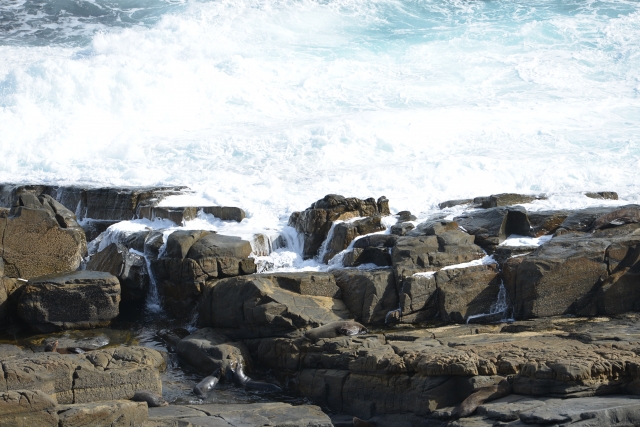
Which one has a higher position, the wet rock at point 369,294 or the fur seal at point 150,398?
the fur seal at point 150,398

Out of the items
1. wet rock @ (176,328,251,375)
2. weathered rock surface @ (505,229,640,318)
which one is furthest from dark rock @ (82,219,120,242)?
weathered rock surface @ (505,229,640,318)

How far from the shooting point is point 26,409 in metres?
7.73

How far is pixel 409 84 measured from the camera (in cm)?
2800

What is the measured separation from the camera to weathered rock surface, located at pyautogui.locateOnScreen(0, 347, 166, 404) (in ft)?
29.4

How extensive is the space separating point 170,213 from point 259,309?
5062 mm

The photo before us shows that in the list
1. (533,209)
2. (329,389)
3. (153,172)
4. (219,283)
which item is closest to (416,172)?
(533,209)

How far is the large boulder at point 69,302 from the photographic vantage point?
12953 millimetres

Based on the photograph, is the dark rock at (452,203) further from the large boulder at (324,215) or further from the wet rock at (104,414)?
the wet rock at (104,414)

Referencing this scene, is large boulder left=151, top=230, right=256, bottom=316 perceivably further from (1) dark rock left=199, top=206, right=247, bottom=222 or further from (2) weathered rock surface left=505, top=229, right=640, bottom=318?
(2) weathered rock surface left=505, top=229, right=640, bottom=318

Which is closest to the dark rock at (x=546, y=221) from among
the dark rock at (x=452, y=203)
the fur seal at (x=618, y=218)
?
the fur seal at (x=618, y=218)

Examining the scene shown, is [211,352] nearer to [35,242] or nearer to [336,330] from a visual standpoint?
[336,330]

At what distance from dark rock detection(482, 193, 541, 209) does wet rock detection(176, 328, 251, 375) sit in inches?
249

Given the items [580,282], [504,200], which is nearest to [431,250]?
[580,282]

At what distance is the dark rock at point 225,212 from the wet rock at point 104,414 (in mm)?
8632
